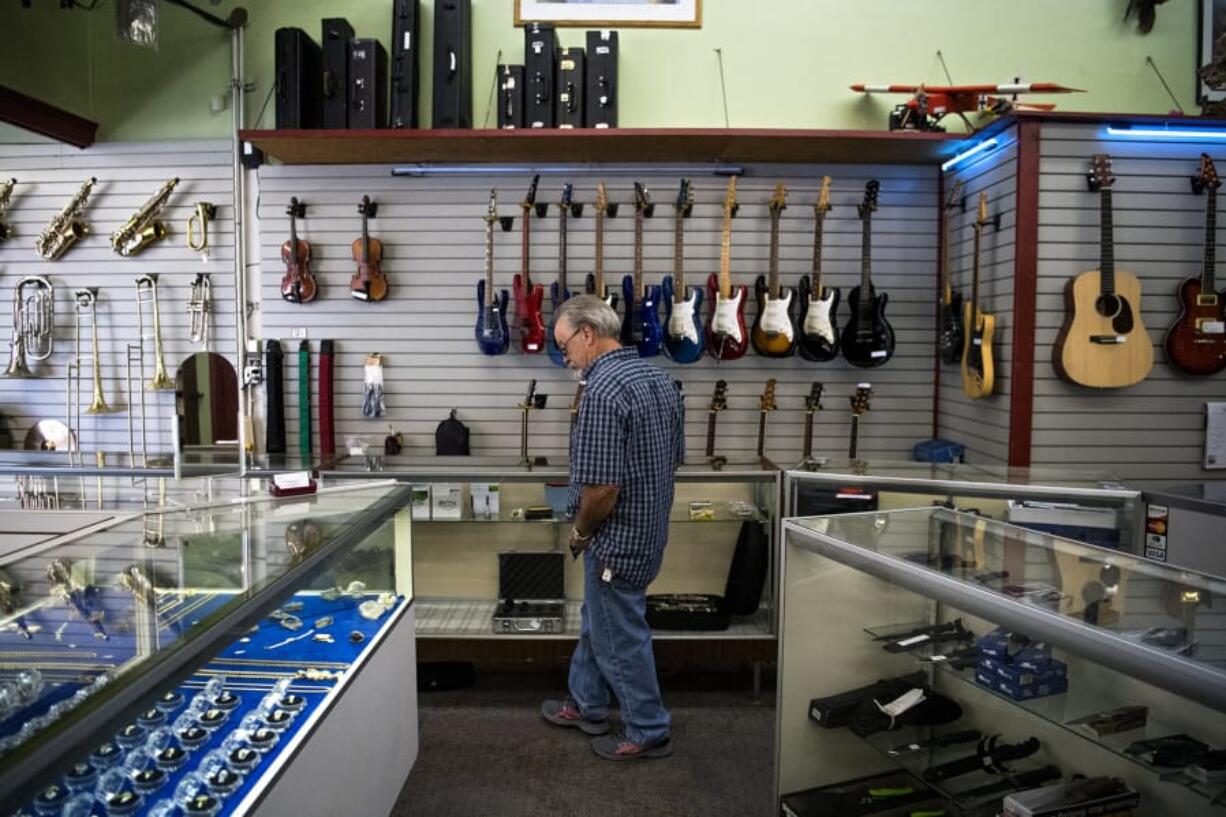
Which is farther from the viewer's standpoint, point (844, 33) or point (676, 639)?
point (844, 33)

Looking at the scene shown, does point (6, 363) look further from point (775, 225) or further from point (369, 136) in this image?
point (775, 225)

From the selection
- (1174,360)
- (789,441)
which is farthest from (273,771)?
(1174,360)

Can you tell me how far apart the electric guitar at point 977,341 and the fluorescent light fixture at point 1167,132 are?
23.8 inches

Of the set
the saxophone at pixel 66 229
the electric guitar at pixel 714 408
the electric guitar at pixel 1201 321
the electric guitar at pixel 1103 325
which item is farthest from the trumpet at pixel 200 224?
the electric guitar at pixel 1201 321

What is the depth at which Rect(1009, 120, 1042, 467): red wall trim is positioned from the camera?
3.85m

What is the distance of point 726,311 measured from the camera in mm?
4379

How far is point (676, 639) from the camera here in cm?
385

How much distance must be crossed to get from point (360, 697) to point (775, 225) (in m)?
3.24

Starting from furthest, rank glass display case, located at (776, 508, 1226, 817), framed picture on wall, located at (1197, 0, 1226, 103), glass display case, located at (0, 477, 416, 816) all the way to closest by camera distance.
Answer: framed picture on wall, located at (1197, 0, 1226, 103) → glass display case, located at (776, 508, 1226, 817) → glass display case, located at (0, 477, 416, 816)

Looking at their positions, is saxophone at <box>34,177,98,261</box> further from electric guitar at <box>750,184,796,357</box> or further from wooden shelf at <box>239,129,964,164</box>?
electric guitar at <box>750,184,796,357</box>

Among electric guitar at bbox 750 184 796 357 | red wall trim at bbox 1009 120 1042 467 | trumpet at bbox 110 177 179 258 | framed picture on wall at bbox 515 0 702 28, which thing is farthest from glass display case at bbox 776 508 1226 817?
trumpet at bbox 110 177 179 258

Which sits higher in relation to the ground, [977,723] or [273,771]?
[273,771]

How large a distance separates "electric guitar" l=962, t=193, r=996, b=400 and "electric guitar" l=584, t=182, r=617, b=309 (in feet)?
5.58

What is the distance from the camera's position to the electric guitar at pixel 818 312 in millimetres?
4363
